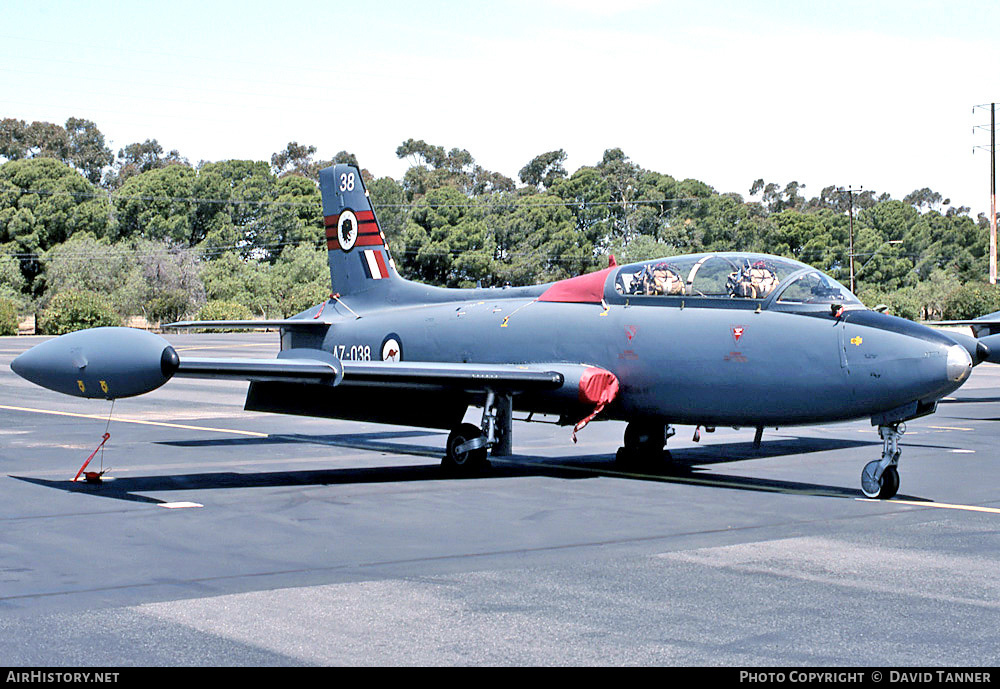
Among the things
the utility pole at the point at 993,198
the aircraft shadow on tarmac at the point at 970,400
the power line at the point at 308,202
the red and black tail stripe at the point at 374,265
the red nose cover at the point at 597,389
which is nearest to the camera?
the red nose cover at the point at 597,389

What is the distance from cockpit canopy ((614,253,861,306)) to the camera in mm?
12938

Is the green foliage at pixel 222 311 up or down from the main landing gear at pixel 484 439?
up

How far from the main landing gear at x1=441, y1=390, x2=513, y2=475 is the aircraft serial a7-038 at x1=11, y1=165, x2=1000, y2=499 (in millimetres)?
21

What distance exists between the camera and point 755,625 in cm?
686

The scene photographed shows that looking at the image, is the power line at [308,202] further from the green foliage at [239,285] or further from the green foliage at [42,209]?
the green foliage at [239,285]

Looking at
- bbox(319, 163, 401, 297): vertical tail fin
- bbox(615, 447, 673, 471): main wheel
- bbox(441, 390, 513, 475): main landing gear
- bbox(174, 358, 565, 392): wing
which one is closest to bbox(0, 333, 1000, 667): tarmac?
bbox(615, 447, 673, 471): main wheel

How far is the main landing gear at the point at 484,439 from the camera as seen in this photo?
46.7ft

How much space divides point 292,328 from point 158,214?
95889 mm

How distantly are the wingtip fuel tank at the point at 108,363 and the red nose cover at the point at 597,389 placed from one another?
4903 millimetres

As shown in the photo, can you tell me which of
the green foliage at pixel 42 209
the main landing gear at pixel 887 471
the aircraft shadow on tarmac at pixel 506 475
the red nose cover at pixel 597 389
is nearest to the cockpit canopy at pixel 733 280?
the red nose cover at pixel 597 389

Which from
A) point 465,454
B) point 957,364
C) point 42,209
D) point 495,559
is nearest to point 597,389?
point 465,454

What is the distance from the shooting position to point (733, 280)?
13.4 m
